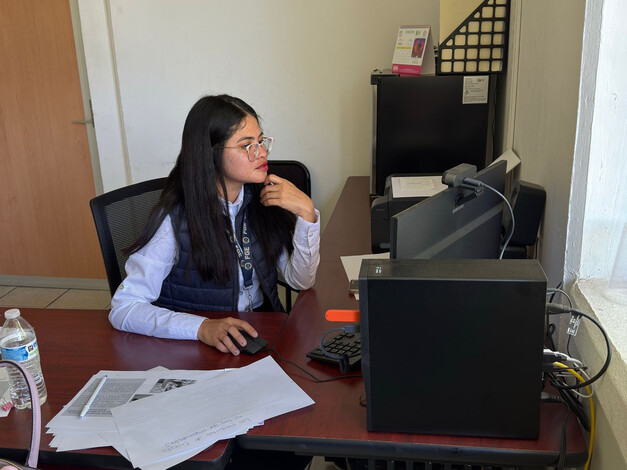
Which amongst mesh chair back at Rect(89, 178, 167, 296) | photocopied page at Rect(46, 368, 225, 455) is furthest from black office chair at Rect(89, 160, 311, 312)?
photocopied page at Rect(46, 368, 225, 455)

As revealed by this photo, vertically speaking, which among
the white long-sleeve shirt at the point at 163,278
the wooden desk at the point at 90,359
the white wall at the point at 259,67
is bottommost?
the wooden desk at the point at 90,359

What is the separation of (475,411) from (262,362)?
477 millimetres

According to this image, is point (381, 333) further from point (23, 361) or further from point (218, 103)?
point (218, 103)

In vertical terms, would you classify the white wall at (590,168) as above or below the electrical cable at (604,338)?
above

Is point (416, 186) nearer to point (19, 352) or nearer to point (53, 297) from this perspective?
point (19, 352)

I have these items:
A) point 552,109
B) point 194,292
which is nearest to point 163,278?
point 194,292

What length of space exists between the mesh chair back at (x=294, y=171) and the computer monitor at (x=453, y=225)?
1.71m

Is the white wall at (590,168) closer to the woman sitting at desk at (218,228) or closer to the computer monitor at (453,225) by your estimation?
the computer monitor at (453,225)

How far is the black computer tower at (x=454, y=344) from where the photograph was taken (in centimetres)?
93

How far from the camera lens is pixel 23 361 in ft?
3.84

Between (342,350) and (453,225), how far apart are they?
0.37 metres

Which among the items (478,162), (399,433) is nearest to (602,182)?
(399,433)

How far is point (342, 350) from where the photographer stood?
1.30m

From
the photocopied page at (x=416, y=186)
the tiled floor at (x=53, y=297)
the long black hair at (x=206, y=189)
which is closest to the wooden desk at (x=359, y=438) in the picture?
the long black hair at (x=206, y=189)
